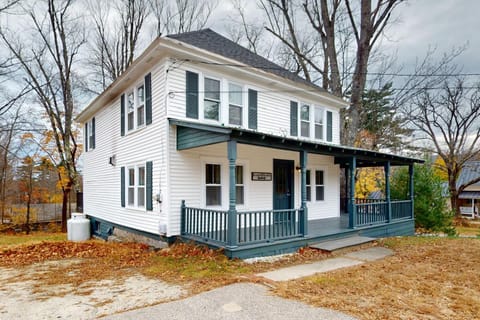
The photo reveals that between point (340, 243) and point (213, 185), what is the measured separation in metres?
3.80

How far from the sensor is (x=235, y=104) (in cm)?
892

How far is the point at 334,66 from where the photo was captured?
15.3 meters

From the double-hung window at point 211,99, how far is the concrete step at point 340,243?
4386mm

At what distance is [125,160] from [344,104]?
8.82 m

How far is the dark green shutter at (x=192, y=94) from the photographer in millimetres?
7949

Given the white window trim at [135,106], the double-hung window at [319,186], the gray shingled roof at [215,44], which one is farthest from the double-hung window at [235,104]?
the double-hung window at [319,186]

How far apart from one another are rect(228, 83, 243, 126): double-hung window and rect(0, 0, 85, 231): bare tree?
42.3ft

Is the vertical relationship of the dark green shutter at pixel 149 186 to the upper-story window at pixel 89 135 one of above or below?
below

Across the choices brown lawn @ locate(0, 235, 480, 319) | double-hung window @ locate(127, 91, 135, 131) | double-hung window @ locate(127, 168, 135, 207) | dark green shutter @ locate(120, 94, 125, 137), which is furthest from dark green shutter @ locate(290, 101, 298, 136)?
dark green shutter @ locate(120, 94, 125, 137)

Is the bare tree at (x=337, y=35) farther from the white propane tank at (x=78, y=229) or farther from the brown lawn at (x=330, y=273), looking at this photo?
the white propane tank at (x=78, y=229)

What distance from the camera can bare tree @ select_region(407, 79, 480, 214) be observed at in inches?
803

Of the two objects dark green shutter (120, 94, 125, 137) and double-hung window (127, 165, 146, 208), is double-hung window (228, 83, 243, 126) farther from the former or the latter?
dark green shutter (120, 94, 125, 137)

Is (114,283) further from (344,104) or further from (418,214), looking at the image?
(418,214)

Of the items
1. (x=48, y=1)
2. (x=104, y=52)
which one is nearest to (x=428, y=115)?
(x=104, y=52)
